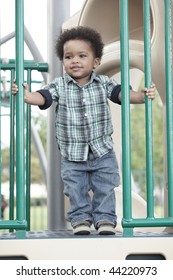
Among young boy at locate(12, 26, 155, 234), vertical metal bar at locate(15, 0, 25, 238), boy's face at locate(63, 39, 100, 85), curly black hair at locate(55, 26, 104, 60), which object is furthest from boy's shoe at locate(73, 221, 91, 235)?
curly black hair at locate(55, 26, 104, 60)

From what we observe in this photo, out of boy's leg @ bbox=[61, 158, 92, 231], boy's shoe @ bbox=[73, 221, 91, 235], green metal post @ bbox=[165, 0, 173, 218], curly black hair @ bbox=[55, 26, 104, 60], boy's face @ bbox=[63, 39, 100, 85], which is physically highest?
curly black hair @ bbox=[55, 26, 104, 60]

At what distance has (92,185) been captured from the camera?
95.7 inches

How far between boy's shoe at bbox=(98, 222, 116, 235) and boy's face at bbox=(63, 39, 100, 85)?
21.2 inches

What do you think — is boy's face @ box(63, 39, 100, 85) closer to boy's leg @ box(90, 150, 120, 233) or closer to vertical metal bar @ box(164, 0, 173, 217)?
boy's leg @ box(90, 150, 120, 233)

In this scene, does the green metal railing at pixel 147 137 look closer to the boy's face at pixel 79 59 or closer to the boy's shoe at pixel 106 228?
the boy's shoe at pixel 106 228

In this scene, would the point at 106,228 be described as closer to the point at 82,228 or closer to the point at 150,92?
the point at 82,228

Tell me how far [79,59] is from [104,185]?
47 centimetres

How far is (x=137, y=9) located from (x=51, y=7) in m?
0.42

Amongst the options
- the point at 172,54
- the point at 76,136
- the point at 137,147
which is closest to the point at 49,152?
the point at 76,136

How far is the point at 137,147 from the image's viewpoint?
2367 centimetres

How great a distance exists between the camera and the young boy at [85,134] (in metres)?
2.37

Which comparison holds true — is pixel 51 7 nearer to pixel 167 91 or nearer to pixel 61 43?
pixel 61 43

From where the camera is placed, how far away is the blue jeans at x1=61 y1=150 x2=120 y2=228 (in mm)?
2373

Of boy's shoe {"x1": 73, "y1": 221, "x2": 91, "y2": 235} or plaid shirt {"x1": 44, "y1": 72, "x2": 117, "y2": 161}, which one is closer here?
boy's shoe {"x1": 73, "y1": 221, "x2": 91, "y2": 235}
